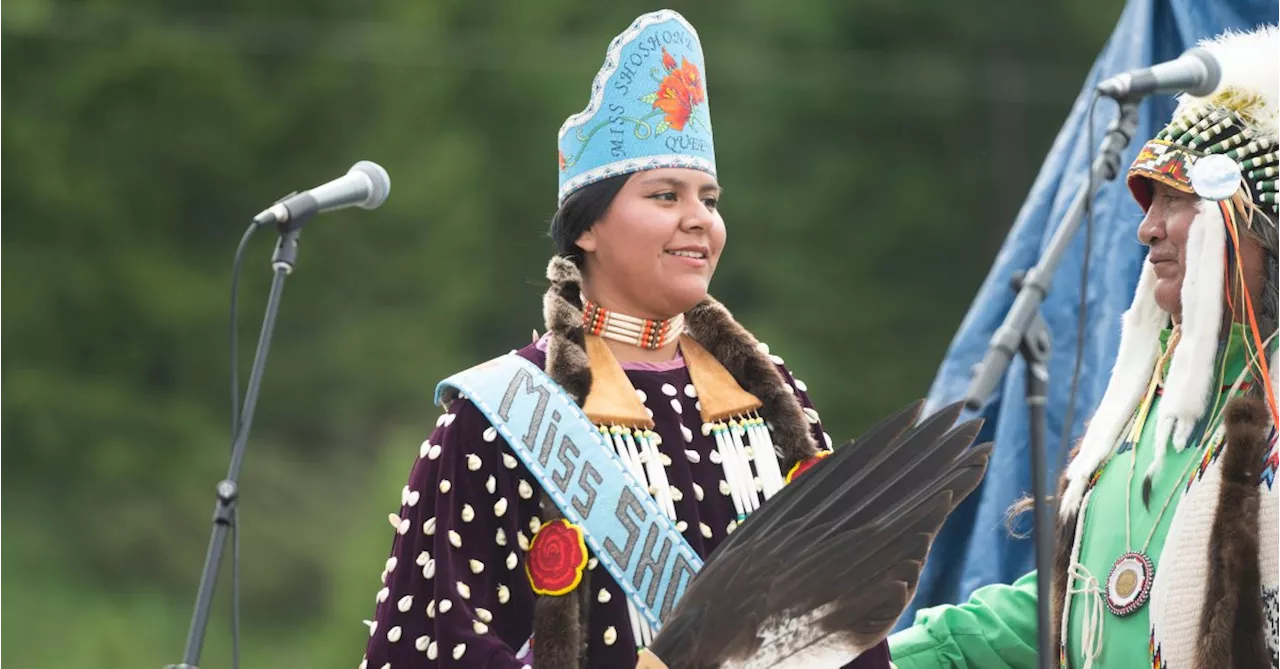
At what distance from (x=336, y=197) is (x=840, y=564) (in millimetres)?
978

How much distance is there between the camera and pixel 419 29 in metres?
13.4

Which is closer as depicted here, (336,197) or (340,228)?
(336,197)

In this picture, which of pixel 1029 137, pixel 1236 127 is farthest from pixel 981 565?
pixel 1029 137

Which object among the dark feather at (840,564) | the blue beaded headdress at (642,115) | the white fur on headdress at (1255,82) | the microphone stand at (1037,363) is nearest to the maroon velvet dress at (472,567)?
the dark feather at (840,564)

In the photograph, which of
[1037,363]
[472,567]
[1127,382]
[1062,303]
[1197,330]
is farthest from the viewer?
[1062,303]

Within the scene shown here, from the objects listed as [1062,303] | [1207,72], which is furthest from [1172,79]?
[1062,303]

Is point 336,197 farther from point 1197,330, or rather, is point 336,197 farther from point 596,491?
point 1197,330

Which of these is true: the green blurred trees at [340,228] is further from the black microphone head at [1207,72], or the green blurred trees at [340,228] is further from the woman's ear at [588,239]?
the black microphone head at [1207,72]

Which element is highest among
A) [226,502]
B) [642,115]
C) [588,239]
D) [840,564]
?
[642,115]

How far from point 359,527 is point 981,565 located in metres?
6.66

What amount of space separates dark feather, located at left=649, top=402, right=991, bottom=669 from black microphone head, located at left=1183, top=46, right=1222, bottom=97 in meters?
0.61

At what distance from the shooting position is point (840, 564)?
3.09 metres

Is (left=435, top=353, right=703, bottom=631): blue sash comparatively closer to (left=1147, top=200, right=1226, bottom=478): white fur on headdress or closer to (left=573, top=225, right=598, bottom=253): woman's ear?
(left=573, top=225, right=598, bottom=253): woman's ear

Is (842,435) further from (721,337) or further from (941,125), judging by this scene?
(721,337)
